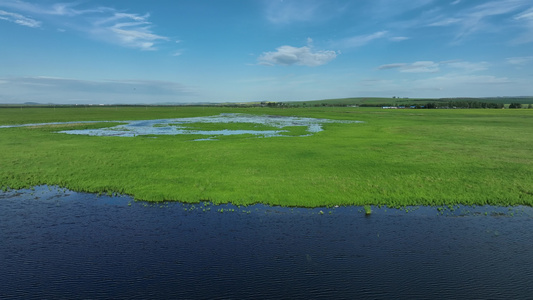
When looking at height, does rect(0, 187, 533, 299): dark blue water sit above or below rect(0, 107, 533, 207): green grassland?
below

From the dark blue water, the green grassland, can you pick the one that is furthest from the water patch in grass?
the dark blue water

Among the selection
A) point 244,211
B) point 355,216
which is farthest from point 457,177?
point 244,211

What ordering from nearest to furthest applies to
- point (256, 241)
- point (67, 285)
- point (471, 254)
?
point (67, 285)
point (471, 254)
point (256, 241)

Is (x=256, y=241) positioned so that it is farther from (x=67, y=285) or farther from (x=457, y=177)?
(x=457, y=177)

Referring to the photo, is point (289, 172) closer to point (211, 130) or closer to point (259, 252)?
point (259, 252)

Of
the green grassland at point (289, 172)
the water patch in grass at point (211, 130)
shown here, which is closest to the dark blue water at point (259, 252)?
the green grassland at point (289, 172)

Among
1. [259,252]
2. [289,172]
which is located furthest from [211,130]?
[259,252]

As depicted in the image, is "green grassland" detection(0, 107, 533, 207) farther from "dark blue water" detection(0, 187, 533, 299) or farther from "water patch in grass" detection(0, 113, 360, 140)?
"water patch in grass" detection(0, 113, 360, 140)

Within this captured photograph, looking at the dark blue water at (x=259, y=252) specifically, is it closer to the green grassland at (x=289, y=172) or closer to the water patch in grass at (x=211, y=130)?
the green grassland at (x=289, y=172)
